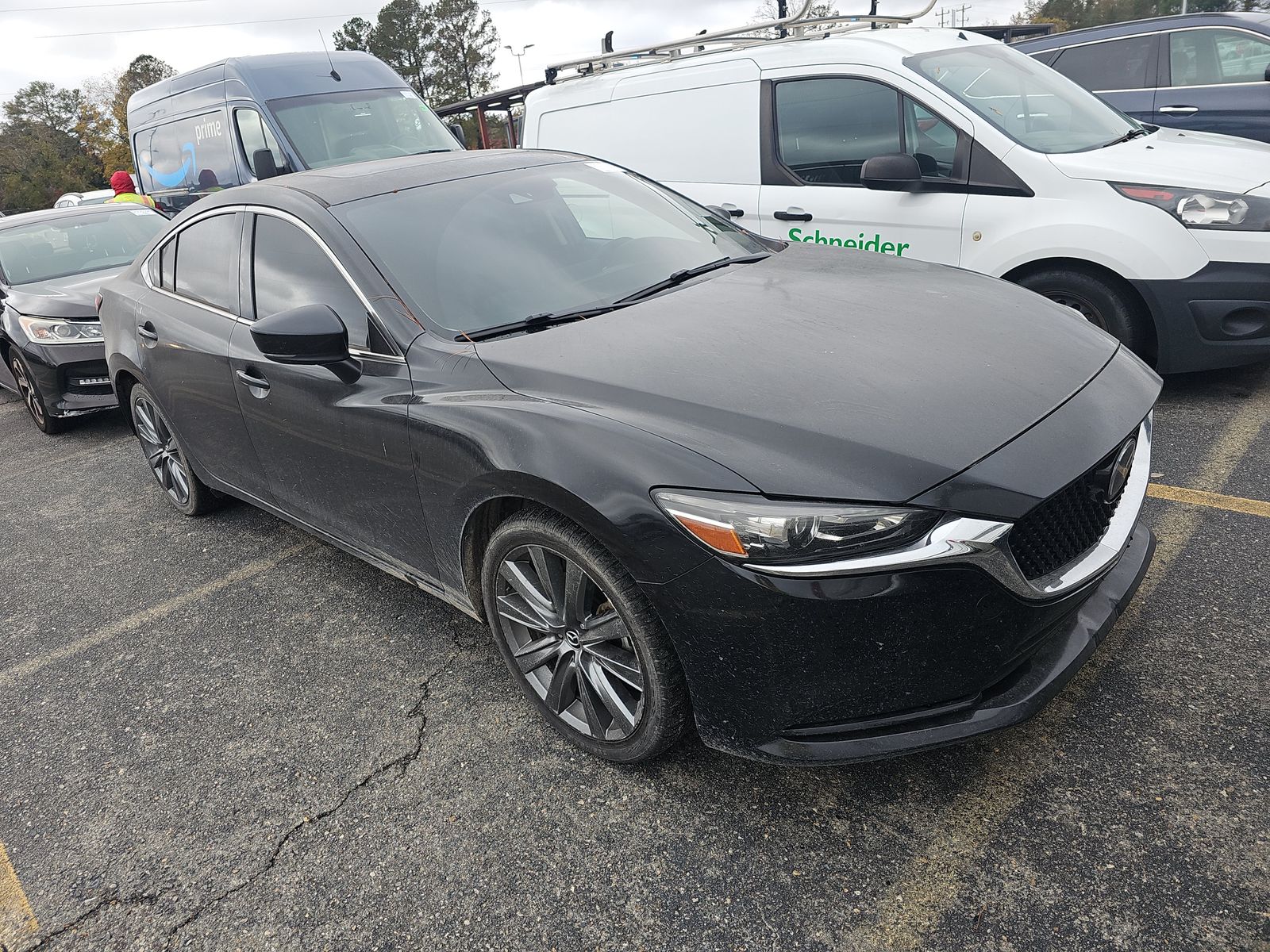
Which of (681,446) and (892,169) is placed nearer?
(681,446)

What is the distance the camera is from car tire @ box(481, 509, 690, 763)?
7.01 feet

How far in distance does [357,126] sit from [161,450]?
542cm

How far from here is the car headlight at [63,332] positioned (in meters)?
6.14

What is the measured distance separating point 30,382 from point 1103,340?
22.7 ft

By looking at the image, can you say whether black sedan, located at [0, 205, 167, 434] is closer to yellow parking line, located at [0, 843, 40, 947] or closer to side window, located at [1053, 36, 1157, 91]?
yellow parking line, located at [0, 843, 40, 947]

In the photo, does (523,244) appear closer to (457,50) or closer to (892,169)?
(892,169)

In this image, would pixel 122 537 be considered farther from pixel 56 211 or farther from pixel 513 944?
pixel 56 211

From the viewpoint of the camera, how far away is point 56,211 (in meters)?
7.38

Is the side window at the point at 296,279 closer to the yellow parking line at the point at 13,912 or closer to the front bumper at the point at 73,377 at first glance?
the yellow parking line at the point at 13,912

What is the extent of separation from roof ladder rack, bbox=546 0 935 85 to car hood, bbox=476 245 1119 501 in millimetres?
3179

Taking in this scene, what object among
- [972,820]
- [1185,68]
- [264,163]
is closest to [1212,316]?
[972,820]

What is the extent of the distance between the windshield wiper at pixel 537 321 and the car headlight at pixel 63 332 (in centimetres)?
479

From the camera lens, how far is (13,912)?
2227 millimetres

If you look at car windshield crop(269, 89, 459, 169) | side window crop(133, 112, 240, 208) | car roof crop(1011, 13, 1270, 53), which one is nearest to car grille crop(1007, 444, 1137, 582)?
car roof crop(1011, 13, 1270, 53)
